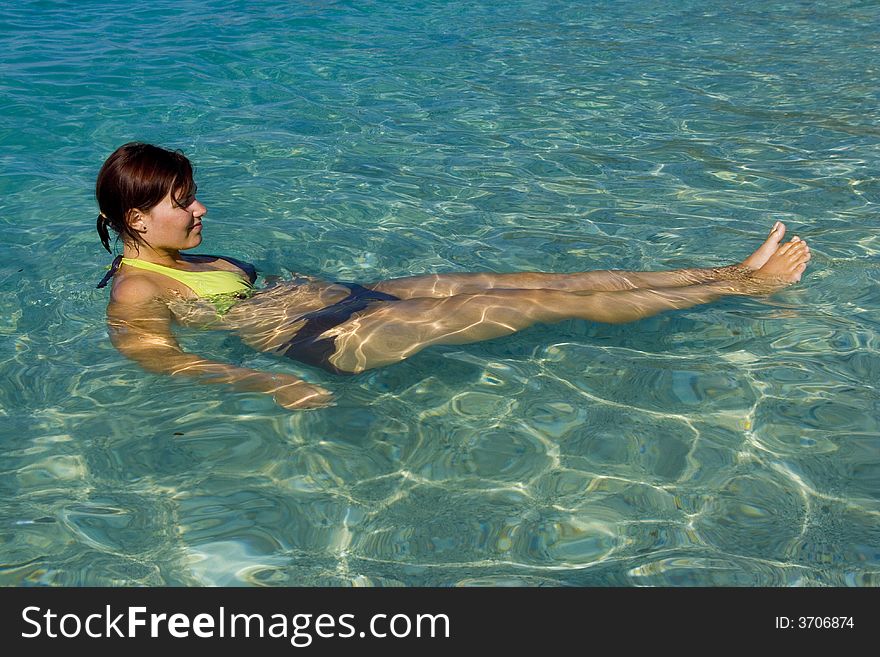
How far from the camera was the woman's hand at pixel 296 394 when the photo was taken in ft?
12.5

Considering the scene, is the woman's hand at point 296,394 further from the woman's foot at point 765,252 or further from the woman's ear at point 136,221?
the woman's foot at point 765,252

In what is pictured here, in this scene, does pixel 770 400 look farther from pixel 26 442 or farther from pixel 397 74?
pixel 397 74

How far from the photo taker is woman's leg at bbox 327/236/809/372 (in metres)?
4.07

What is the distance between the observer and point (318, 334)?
4176 mm

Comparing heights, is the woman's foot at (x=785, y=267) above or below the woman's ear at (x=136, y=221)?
below

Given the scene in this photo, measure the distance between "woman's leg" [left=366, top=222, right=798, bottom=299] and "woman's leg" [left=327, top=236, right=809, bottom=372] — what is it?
0.18 meters

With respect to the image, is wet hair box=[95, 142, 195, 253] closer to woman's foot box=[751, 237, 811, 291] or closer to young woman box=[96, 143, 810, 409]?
young woman box=[96, 143, 810, 409]

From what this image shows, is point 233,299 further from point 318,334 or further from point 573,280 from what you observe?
point 573,280

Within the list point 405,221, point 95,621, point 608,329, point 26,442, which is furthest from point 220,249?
point 95,621

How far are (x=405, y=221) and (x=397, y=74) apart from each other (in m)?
4.21

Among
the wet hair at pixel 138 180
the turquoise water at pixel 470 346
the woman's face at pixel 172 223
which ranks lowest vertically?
the turquoise water at pixel 470 346

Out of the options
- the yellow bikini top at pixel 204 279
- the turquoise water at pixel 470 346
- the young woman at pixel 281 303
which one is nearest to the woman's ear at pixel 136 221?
the young woman at pixel 281 303

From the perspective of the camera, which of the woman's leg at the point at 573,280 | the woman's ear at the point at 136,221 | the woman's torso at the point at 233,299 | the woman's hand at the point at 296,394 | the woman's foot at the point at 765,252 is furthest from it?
the woman's foot at the point at 765,252

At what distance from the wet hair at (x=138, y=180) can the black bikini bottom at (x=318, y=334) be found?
82cm
